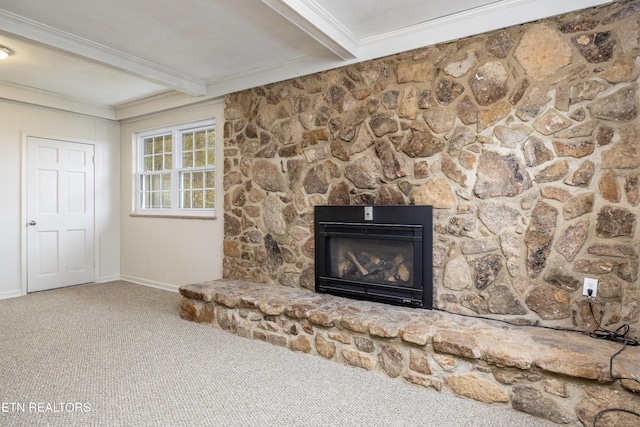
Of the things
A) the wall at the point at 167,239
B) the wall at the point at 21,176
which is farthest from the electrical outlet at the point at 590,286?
the wall at the point at 21,176

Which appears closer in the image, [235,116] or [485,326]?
[485,326]

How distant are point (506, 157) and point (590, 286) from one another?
97 centimetres

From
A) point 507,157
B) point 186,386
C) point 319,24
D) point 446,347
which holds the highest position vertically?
point 319,24

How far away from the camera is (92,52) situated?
3131mm

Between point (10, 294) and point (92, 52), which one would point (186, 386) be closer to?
point (92, 52)

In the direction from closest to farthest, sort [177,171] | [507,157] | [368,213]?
1. [507,157]
2. [368,213]
3. [177,171]

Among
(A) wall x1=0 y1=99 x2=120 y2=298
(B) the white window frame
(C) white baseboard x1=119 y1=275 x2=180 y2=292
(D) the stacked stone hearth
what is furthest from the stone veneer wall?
(A) wall x1=0 y1=99 x2=120 y2=298

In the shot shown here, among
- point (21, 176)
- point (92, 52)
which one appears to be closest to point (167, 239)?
point (21, 176)

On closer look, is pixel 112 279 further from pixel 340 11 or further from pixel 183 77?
pixel 340 11

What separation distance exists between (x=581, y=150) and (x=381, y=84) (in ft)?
4.98

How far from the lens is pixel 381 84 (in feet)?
10.0

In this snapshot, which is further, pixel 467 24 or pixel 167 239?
pixel 167 239

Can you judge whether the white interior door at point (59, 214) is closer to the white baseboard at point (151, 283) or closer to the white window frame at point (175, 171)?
the white baseboard at point (151, 283)

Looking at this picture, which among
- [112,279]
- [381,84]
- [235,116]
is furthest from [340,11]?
[112,279]
